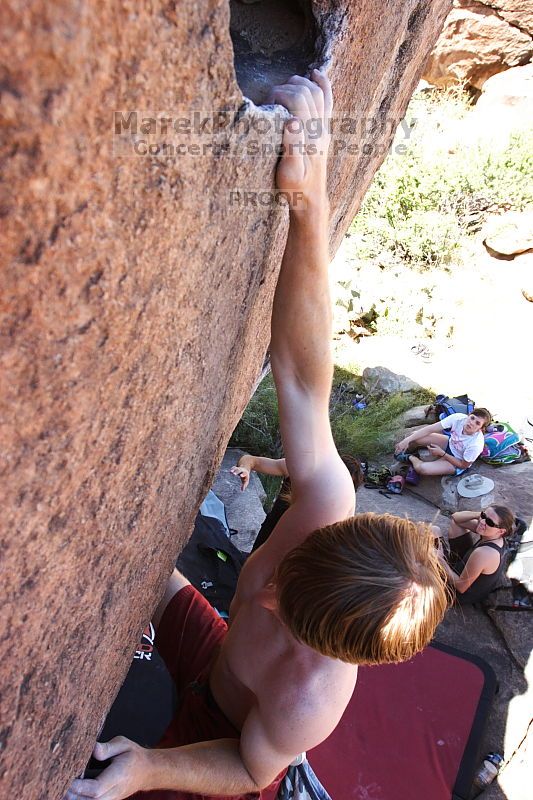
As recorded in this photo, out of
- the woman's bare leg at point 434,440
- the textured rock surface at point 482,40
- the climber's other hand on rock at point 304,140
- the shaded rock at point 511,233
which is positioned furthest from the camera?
the textured rock surface at point 482,40

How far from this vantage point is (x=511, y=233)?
9734 mm

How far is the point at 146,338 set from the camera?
36.7 inches

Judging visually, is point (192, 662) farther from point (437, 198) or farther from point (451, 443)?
point (437, 198)

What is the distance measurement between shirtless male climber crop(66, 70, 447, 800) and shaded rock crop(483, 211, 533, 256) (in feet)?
30.1

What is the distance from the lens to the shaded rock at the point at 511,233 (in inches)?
381

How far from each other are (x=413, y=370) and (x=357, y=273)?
2.21m

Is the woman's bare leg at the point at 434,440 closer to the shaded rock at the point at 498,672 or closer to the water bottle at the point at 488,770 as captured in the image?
the shaded rock at the point at 498,672

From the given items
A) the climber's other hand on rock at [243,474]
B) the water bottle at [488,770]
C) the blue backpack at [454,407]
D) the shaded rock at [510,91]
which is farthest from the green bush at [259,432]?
the shaded rock at [510,91]

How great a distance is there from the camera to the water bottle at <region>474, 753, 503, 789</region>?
10.8ft

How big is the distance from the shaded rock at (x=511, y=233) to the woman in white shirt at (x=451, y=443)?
4.93 meters

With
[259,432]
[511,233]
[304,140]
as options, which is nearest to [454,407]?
[259,432]

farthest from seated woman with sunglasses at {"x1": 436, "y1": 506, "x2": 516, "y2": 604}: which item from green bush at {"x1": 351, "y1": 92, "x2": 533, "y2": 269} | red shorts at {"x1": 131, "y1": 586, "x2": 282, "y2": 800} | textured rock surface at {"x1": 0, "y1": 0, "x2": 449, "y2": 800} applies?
green bush at {"x1": 351, "y1": 92, "x2": 533, "y2": 269}

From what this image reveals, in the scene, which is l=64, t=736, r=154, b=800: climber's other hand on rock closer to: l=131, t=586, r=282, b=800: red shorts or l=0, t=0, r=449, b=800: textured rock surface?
l=0, t=0, r=449, b=800: textured rock surface

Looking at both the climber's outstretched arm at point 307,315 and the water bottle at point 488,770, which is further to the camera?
the water bottle at point 488,770
